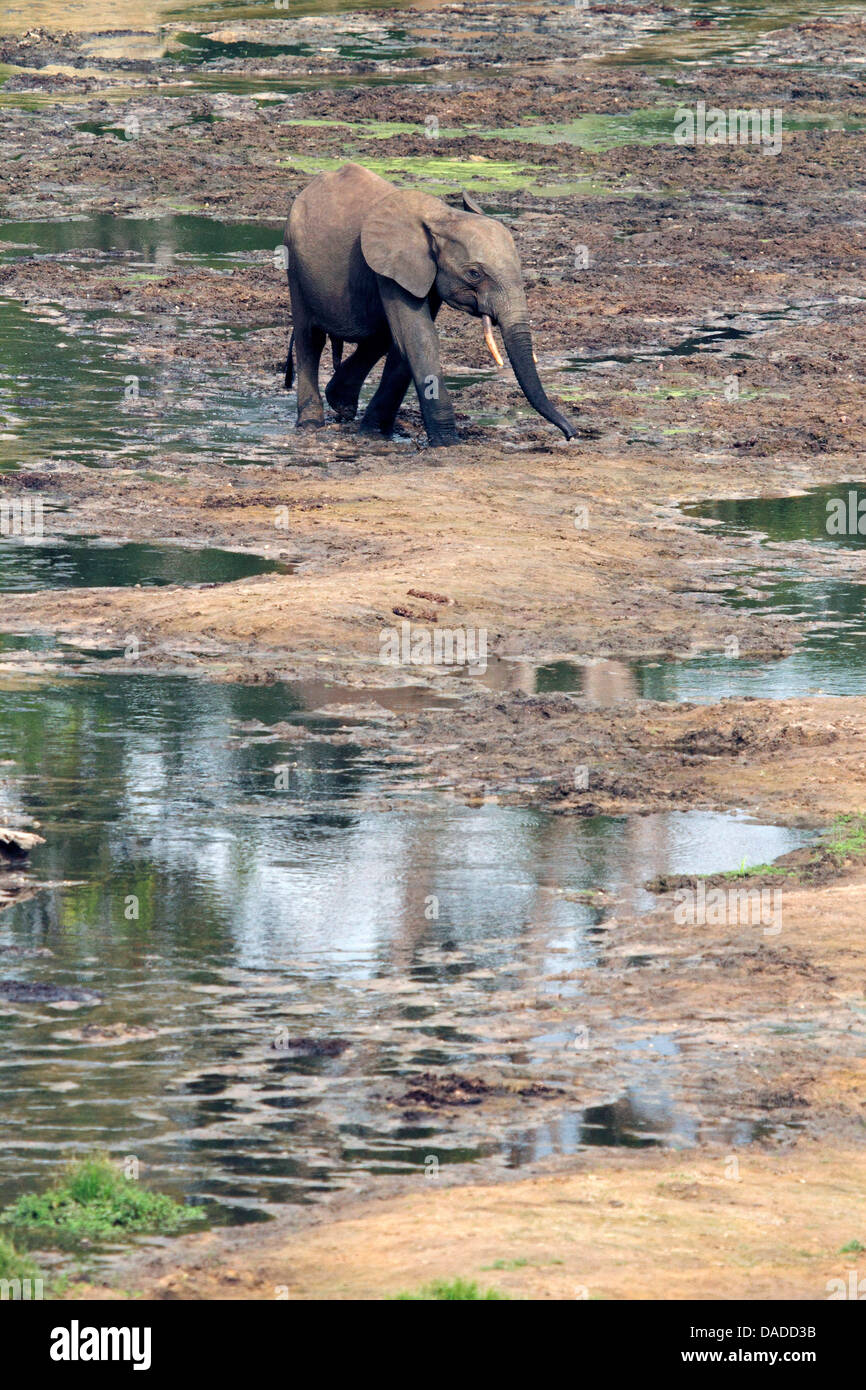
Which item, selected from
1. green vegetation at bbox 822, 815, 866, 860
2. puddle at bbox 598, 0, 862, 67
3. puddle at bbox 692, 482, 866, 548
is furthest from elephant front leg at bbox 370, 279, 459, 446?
puddle at bbox 598, 0, 862, 67

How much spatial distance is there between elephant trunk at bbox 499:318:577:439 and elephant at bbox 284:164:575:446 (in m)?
0.01

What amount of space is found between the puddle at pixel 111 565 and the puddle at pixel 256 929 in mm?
2269

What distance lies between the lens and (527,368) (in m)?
20.4

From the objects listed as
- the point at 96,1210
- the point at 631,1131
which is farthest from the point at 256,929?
the point at 96,1210

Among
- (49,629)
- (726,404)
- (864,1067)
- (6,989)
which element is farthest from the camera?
(726,404)

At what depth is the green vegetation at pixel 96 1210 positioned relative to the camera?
766cm

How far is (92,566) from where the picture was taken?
56.8 feet

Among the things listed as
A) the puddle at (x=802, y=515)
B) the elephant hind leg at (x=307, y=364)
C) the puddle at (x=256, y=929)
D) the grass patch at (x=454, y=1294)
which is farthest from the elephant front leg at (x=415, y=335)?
the grass patch at (x=454, y=1294)

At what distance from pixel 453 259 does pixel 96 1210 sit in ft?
43.9

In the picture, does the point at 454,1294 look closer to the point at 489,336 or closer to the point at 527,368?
the point at 489,336

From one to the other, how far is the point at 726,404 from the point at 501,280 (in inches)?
146

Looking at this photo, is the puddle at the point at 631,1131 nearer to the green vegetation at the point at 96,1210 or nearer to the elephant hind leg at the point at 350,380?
the green vegetation at the point at 96,1210
